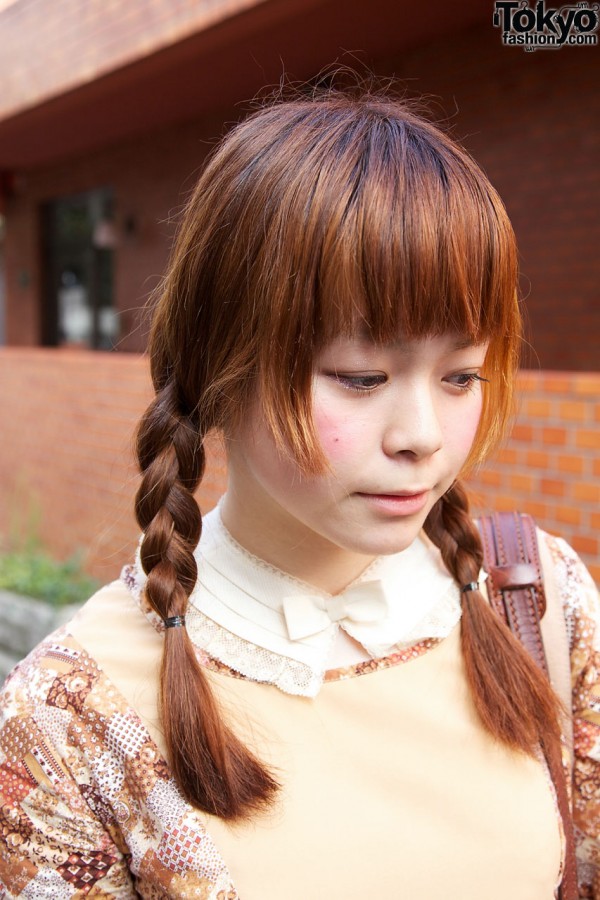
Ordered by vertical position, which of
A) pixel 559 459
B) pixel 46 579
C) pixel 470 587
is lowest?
Result: pixel 46 579

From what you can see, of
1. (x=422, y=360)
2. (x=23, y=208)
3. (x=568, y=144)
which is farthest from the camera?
(x=23, y=208)

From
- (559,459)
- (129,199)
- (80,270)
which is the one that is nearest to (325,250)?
(559,459)

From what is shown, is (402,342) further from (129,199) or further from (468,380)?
(129,199)

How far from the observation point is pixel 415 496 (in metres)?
1.11

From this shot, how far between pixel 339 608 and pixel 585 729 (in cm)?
43

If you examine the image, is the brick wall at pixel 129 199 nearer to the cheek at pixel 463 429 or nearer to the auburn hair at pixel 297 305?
the auburn hair at pixel 297 305

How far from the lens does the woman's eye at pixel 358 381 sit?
107cm

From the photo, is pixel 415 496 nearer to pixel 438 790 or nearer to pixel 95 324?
pixel 438 790

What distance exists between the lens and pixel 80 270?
1067 centimetres

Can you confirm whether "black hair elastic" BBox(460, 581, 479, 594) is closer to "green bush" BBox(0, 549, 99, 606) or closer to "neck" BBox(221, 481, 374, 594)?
"neck" BBox(221, 481, 374, 594)

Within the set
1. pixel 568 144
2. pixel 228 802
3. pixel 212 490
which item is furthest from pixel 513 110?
pixel 228 802

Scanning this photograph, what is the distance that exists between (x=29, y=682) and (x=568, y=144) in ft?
16.9

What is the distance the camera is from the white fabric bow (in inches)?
49.4
